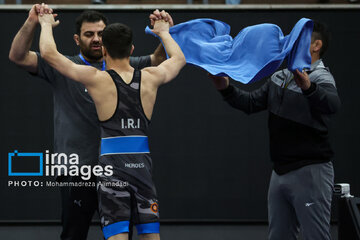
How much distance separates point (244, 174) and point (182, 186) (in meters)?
0.80

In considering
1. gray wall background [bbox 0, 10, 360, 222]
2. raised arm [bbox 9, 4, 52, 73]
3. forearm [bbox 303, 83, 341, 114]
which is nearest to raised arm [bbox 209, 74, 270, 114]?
forearm [bbox 303, 83, 341, 114]

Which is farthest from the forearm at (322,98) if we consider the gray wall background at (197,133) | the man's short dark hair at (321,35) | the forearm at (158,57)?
the gray wall background at (197,133)

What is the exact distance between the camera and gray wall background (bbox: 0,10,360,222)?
6484 mm

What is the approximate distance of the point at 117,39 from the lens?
3.08m

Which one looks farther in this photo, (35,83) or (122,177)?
(35,83)

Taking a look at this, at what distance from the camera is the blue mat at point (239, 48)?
3.69m

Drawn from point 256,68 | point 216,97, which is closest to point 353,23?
point 216,97

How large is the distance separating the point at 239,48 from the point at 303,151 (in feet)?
3.02

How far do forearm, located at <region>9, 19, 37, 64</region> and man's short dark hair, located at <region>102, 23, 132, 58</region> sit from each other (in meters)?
0.60

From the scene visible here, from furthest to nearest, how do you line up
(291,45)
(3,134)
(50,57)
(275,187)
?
(3,134) < (275,187) < (291,45) < (50,57)

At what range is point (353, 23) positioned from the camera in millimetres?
6531

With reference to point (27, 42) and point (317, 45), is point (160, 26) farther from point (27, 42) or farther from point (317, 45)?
point (317, 45)

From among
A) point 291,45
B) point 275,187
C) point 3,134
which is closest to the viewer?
point 291,45

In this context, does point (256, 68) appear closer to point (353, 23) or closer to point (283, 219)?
point (283, 219)
